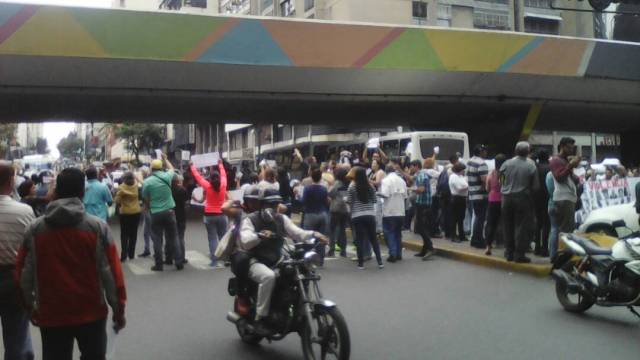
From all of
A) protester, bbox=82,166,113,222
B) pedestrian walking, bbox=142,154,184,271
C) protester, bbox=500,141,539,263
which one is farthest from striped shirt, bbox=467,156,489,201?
protester, bbox=82,166,113,222

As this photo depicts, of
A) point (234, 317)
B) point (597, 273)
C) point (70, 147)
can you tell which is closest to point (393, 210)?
point (597, 273)

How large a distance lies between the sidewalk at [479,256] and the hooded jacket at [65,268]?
8.04 meters

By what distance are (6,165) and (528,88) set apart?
2478 cm

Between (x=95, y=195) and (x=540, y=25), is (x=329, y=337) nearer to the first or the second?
(x=95, y=195)

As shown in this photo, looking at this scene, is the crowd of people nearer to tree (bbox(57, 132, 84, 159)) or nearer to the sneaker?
the sneaker

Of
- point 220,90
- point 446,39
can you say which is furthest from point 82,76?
point 446,39

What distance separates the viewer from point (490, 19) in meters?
49.2

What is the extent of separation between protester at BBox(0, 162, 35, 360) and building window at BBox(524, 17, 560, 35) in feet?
173

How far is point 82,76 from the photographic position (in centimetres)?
2162

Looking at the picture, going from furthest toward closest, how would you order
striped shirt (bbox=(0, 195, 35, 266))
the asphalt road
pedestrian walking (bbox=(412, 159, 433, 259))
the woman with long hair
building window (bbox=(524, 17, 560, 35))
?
building window (bbox=(524, 17, 560, 35))
pedestrian walking (bbox=(412, 159, 433, 259))
the woman with long hair
the asphalt road
striped shirt (bbox=(0, 195, 35, 266))

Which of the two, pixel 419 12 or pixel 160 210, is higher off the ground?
pixel 419 12

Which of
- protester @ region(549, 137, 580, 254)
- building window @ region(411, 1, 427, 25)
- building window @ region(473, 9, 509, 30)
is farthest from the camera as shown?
building window @ region(473, 9, 509, 30)

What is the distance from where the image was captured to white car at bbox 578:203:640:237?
33.3 ft

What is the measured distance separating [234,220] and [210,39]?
14.2 m
